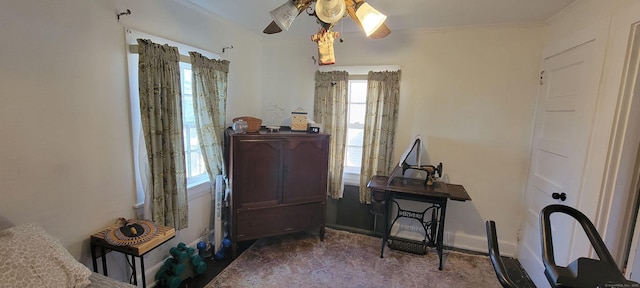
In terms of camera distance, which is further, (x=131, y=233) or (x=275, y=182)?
(x=275, y=182)

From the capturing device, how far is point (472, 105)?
274 cm

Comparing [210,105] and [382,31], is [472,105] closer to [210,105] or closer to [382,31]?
[382,31]

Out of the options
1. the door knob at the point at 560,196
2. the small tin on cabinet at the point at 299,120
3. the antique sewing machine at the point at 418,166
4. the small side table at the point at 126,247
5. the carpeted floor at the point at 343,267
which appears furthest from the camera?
the small tin on cabinet at the point at 299,120

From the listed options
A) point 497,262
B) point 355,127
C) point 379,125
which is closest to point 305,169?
point 355,127

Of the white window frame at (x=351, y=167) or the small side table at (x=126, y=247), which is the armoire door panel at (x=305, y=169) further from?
the small side table at (x=126, y=247)

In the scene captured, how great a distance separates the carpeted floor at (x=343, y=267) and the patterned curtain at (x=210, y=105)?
0.92 m

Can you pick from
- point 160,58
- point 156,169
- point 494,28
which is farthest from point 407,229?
point 160,58

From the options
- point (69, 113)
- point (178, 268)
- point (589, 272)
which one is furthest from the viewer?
point (178, 268)

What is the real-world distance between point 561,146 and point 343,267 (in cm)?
208

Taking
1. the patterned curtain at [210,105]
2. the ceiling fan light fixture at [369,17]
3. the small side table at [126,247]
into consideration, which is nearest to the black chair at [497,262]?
the ceiling fan light fixture at [369,17]

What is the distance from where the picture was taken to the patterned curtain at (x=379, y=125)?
290 cm

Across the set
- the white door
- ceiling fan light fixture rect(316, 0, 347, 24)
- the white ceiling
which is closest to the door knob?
the white door

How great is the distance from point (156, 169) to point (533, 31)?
3.50m

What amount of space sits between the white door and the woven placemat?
285 centimetres
